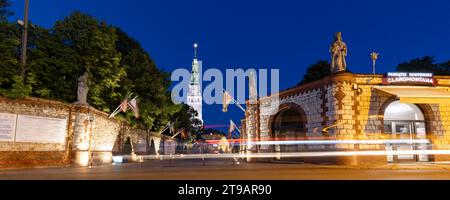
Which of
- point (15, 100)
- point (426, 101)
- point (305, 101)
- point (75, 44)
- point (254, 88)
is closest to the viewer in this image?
point (15, 100)

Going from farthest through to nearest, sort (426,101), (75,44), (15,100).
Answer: (75,44) → (426,101) → (15,100)

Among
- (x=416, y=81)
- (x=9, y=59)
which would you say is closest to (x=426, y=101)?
(x=416, y=81)

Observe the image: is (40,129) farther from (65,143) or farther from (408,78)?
(408,78)

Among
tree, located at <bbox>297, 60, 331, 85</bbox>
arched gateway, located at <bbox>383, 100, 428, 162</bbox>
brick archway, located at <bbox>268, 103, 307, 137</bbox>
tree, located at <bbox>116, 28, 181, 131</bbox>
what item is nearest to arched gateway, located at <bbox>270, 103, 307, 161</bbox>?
brick archway, located at <bbox>268, 103, 307, 137</bbox>

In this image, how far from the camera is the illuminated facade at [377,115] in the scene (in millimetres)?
23312

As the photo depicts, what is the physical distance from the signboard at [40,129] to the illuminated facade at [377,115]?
15662 mm

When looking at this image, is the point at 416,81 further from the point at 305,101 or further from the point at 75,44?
the point at 75,44

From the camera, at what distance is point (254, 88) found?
113 feet

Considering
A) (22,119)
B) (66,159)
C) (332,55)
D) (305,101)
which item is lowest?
(66,159)

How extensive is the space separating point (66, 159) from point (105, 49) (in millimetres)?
9735

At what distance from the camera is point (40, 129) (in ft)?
72.5

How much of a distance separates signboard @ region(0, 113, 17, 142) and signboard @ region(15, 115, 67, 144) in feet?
0.92

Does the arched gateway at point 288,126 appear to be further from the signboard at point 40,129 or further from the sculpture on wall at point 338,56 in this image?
the signboard at point 40,129

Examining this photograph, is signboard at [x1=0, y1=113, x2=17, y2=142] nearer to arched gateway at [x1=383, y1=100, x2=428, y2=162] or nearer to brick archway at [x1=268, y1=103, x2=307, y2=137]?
brick archway at [x1=268, y1=103, x2=307, y2=137]
